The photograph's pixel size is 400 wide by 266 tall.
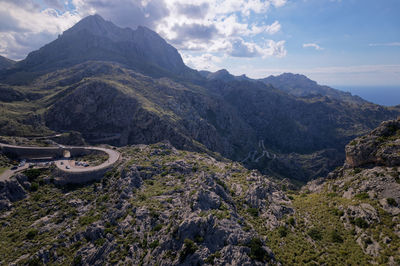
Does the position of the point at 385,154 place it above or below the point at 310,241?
above

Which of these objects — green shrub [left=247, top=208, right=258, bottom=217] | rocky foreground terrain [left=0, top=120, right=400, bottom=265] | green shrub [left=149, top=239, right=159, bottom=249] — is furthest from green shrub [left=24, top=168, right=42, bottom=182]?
green shrub [left=247, top=208, right=258, bottom=217]

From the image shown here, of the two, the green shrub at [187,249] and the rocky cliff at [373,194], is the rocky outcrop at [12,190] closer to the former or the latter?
the green shrub at [187,249]

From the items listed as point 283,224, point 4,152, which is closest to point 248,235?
point 283,224

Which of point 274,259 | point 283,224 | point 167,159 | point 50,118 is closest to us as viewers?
point 274,259

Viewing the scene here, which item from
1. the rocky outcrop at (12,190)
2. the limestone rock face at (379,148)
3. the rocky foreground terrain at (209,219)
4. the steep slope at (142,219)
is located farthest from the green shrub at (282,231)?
the rocky outcrop at (12,190)

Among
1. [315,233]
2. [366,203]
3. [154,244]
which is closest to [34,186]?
[154,244]

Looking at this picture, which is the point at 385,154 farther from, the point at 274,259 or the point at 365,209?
the point at 274,259

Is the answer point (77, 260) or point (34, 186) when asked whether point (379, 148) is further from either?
point (34, 186)
